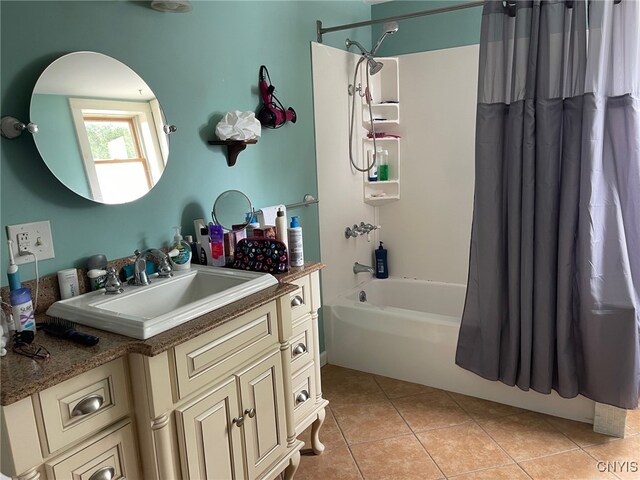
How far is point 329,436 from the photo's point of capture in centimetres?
230

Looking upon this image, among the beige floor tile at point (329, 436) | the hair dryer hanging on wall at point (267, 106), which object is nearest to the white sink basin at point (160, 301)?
the hair dryer hanging on wall at point (267, 106)

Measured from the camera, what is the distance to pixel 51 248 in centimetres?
155

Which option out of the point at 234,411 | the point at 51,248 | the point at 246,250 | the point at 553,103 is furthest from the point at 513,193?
the point at 51,248

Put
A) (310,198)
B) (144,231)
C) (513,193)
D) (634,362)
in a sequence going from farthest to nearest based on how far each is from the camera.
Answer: (310,198), (513,193), (634,362), (144,231)

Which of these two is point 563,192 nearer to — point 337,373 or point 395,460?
point 395,460

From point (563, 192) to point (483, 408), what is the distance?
1147 millimetres

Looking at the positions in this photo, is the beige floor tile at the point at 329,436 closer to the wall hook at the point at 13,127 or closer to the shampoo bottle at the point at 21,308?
the shampoo bottle at the point at 21,308

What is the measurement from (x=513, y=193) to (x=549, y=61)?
0.58m

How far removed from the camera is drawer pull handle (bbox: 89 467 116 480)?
1.23 metres

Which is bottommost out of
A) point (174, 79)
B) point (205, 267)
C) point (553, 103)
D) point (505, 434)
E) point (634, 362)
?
point (505, 434)

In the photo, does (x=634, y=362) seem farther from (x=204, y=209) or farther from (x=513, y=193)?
(x=204, y=209)

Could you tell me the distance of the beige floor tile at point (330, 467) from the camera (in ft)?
6.65

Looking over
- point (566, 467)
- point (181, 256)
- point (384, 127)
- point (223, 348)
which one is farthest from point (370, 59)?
point (566, 467)

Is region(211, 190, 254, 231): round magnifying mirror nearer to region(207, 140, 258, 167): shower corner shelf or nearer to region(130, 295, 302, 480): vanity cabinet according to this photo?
region(207, 140, 258, 167): shower corner shelf
